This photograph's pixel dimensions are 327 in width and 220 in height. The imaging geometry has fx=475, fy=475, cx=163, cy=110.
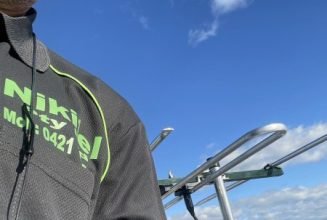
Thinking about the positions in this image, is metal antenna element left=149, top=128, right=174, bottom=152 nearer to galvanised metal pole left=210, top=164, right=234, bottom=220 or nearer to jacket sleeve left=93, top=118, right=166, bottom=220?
galvanised metal pole left=210, top=164, right=234, bottom=220

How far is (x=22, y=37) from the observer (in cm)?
90

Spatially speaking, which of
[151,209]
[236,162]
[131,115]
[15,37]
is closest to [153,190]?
[151,209]

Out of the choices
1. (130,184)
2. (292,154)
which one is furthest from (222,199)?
(130,184)

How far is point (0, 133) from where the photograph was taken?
0.73 metres

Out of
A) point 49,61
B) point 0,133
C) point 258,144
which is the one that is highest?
point 258,144

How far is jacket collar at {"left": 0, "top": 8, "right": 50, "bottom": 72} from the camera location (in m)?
0.88

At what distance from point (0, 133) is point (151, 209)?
1.21 feet

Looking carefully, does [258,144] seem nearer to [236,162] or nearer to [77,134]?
[236,162]

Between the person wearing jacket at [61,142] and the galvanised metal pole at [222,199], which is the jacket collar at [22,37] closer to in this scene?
the person wearing jacket at [61,142]

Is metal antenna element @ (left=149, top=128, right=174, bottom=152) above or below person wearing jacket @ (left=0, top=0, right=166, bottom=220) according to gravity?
above

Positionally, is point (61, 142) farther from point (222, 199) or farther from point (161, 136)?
point (161, 136)

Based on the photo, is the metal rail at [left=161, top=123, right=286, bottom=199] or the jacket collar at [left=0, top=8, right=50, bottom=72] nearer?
the jacket collar at [left=0, top=8, right=50, bottom=72]

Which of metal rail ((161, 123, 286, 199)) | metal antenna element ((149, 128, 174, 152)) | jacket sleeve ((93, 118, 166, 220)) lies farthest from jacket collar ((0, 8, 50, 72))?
metal antenna element ((149, 128, 174, 152))

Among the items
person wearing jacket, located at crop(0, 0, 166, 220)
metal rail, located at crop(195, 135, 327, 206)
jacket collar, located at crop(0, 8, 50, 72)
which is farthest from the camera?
metal rail, located at crop(195, 135, 327, 206)
